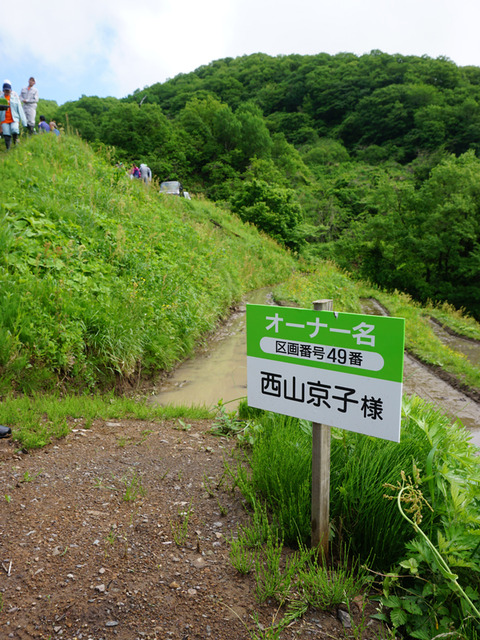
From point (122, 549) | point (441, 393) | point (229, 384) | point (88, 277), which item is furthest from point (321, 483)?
point (441, 393)

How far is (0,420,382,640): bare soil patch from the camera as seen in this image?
1.77 metres

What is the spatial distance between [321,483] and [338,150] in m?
62.4

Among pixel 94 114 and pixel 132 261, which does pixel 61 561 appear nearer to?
pixel 132 261

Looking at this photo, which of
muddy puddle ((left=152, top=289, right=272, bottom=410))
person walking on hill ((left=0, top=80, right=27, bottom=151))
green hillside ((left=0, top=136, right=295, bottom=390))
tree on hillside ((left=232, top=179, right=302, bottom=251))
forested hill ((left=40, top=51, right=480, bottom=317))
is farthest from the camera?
tree on hillside ((left=232, top=179, right=302, bottom=251))

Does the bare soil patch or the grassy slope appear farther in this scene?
the grassy slope

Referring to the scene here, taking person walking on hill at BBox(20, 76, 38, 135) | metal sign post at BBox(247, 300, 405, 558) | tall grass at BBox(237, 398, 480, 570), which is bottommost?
tall grass at BBox(237, 398, 480, 570)

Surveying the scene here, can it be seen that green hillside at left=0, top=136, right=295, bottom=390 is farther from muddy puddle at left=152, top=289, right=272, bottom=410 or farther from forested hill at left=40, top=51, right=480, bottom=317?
forested hill at left=40, top=51, right=480, bottom=317

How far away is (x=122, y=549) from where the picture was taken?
7.21ft

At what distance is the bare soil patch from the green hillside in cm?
168

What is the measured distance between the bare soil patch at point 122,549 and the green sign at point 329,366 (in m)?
0.91

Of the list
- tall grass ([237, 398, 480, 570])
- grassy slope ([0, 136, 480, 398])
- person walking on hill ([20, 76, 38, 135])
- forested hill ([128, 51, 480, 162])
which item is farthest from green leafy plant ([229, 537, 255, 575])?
forested hill ([128, 51, 480, 162])

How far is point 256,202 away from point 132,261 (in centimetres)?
1845

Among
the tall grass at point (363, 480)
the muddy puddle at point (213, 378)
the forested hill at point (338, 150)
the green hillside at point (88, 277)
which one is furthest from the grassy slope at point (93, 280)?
the tall grass at point (363, 480)

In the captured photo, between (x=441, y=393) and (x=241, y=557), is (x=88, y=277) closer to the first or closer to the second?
(x=241, y=557)
